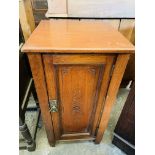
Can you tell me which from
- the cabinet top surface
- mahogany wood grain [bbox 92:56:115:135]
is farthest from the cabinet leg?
the cabinet top surface

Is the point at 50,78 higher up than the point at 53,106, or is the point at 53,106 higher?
the point at 50,78

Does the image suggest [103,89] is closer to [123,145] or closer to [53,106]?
[53,106]

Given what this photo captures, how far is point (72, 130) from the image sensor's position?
123 cm

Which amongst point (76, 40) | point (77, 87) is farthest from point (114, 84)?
point (76, 40)

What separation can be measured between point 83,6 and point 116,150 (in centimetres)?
118

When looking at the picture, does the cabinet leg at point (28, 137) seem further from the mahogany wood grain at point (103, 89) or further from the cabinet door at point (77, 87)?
the mahogany wood grain at point (103, 89)

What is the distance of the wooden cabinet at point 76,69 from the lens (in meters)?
0.75

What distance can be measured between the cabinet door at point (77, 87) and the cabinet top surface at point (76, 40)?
5cm

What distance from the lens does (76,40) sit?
31.2 inches

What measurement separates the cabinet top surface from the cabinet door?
54mm

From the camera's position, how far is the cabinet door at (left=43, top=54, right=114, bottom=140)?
791 millimetres

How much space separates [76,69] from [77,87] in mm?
129

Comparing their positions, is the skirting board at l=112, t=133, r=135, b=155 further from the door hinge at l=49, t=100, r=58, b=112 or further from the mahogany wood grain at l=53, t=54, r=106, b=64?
the mahogany wood grain at l=53, t=54, r=106, b=64
